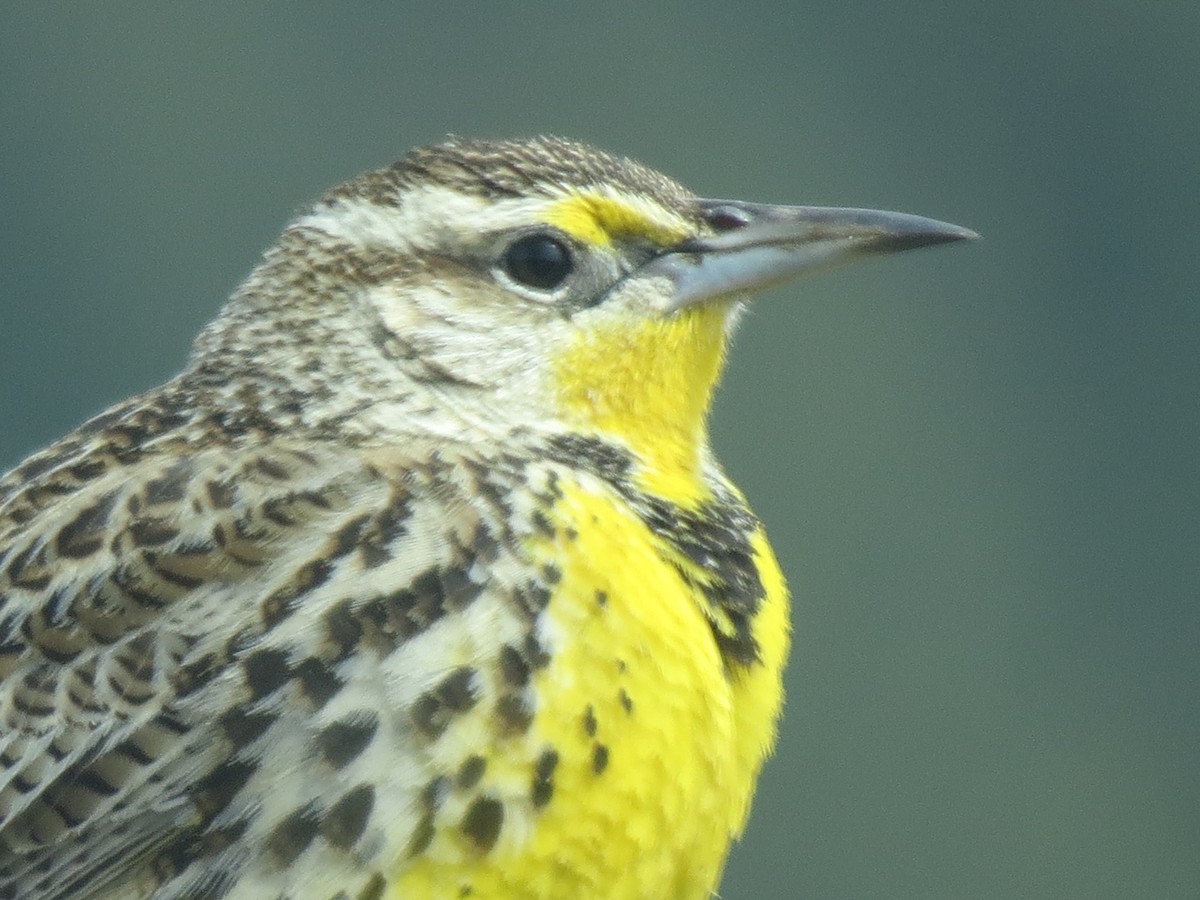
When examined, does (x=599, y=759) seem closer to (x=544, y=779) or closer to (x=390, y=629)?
(x=544, y=779)

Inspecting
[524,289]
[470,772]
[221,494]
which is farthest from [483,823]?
[524,289]

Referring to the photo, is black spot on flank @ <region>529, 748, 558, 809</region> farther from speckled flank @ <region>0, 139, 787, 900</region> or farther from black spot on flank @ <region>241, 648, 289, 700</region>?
black spot on flank @ <region>241, 648, 289, 700</region>

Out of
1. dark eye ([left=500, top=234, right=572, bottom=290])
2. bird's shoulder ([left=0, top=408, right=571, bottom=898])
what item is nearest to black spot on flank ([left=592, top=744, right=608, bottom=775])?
bird's shoulder ([left=0, top=408, right=571, bottom=898])

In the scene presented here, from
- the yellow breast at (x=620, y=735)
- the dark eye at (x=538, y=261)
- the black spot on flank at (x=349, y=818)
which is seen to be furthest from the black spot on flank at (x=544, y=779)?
the dark eye at (x=538, y=261)

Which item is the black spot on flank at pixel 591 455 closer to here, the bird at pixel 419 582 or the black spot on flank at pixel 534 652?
the bird at pixel 419 582

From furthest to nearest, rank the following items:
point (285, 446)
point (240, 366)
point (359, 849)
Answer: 1. point (240, 366)
2. point (285, 446)
3. point (359, 849)

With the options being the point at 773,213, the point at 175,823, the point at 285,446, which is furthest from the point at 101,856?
the point at 773,213

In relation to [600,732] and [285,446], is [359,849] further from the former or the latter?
[285,446]
